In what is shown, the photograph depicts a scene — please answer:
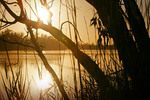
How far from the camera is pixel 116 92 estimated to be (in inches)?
24.5

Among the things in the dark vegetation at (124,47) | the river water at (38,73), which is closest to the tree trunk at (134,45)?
the dark vegetation at (124,47)

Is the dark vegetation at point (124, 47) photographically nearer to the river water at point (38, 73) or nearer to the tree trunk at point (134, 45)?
the tree trunk at point (134, 45)

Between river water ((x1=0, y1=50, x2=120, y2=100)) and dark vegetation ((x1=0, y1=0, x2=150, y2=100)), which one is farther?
river water ((x1=0, y1=50, x2=120, y2=100))

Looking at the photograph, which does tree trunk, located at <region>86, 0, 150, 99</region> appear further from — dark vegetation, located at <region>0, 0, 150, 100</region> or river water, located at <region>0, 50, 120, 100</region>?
river water, located at <region>0, 50, 120, 100</region>

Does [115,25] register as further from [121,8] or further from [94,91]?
[94,91]

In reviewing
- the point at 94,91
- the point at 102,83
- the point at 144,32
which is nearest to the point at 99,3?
the point at 144,32

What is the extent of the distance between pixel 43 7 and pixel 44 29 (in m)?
0.21

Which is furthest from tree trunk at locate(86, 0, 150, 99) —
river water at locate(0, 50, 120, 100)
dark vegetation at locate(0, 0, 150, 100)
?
river water at locate(0, 50, 120, 100)

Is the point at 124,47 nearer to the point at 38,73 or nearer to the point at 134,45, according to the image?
A: the point at 134,45

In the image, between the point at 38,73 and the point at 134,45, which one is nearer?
the point at 134,45

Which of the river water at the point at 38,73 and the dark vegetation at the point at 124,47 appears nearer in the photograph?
the dark vegetation at the point at 124,47

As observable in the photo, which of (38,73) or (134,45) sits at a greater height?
(134,45)

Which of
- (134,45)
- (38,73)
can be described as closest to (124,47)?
(134,45)

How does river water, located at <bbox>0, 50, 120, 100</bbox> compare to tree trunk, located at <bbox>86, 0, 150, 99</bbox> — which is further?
river water, located at <bbox>0, 50, 120, 100</bbox>
